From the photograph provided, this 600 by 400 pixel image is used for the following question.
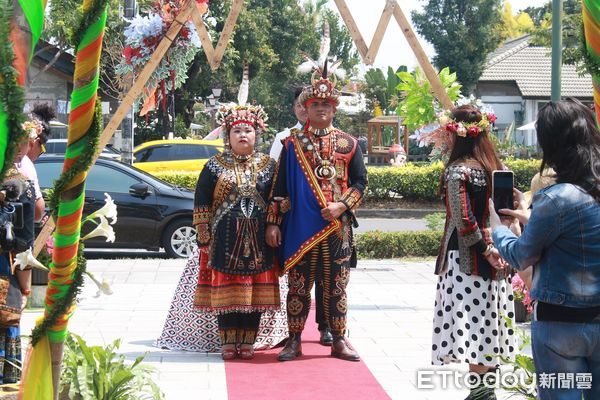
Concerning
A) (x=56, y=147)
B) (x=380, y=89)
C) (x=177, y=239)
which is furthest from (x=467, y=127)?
(x=380, y=89)

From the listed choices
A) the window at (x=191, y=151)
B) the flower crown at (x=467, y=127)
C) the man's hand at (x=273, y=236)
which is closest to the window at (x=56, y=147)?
the window at (x=191, y=151)

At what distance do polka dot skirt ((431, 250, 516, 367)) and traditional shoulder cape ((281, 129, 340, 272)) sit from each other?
144 cm

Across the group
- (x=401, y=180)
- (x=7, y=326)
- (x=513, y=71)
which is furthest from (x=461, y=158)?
(x=513, y=71)

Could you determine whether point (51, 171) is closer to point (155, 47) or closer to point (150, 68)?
point (155, 47)

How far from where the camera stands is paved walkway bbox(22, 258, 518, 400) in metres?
7.12

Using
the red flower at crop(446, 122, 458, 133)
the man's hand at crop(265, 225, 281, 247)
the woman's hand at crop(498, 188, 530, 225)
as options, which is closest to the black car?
the man's hand at crop(265, 225, 281, 247)

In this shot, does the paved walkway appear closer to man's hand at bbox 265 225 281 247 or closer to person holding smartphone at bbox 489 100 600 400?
man's hand at bbox 265 225 281 247

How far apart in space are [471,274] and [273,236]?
184 centimetres

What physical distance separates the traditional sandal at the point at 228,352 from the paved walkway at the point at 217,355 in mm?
77

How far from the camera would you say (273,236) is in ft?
25.6

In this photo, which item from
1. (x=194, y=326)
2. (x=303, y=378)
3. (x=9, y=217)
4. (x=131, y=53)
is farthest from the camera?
(x=131, y=53)

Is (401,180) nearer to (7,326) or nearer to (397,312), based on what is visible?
(397,312)

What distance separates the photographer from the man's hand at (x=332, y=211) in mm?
7637

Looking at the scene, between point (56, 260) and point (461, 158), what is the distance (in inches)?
124
